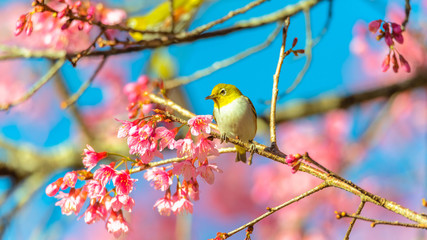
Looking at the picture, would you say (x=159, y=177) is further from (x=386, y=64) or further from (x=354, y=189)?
(x=386, y=64)

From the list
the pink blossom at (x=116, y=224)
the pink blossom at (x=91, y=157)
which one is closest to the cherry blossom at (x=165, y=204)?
the pink blossom at (x=116, y=224)

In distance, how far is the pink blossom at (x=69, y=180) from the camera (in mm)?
1377

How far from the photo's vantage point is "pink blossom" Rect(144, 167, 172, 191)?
1397mm

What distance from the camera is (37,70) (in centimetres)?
502

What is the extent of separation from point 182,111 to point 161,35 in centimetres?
41

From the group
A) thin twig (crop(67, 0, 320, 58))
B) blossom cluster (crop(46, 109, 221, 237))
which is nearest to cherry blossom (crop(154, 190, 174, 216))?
blossom cluster (crop(46, 109, 221, 237))

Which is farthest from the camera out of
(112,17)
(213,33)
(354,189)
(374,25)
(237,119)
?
(112,17)

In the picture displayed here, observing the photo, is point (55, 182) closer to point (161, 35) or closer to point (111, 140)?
point (161, 35)

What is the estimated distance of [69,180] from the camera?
54.6 inches

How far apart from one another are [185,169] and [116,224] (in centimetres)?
33

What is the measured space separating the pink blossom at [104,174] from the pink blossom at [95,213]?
0.11m

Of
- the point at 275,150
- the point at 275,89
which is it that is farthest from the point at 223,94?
the point at 275,150

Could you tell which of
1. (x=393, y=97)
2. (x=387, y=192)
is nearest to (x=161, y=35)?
(x=393, y=97)

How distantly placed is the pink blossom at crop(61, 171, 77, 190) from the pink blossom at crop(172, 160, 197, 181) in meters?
0.32
